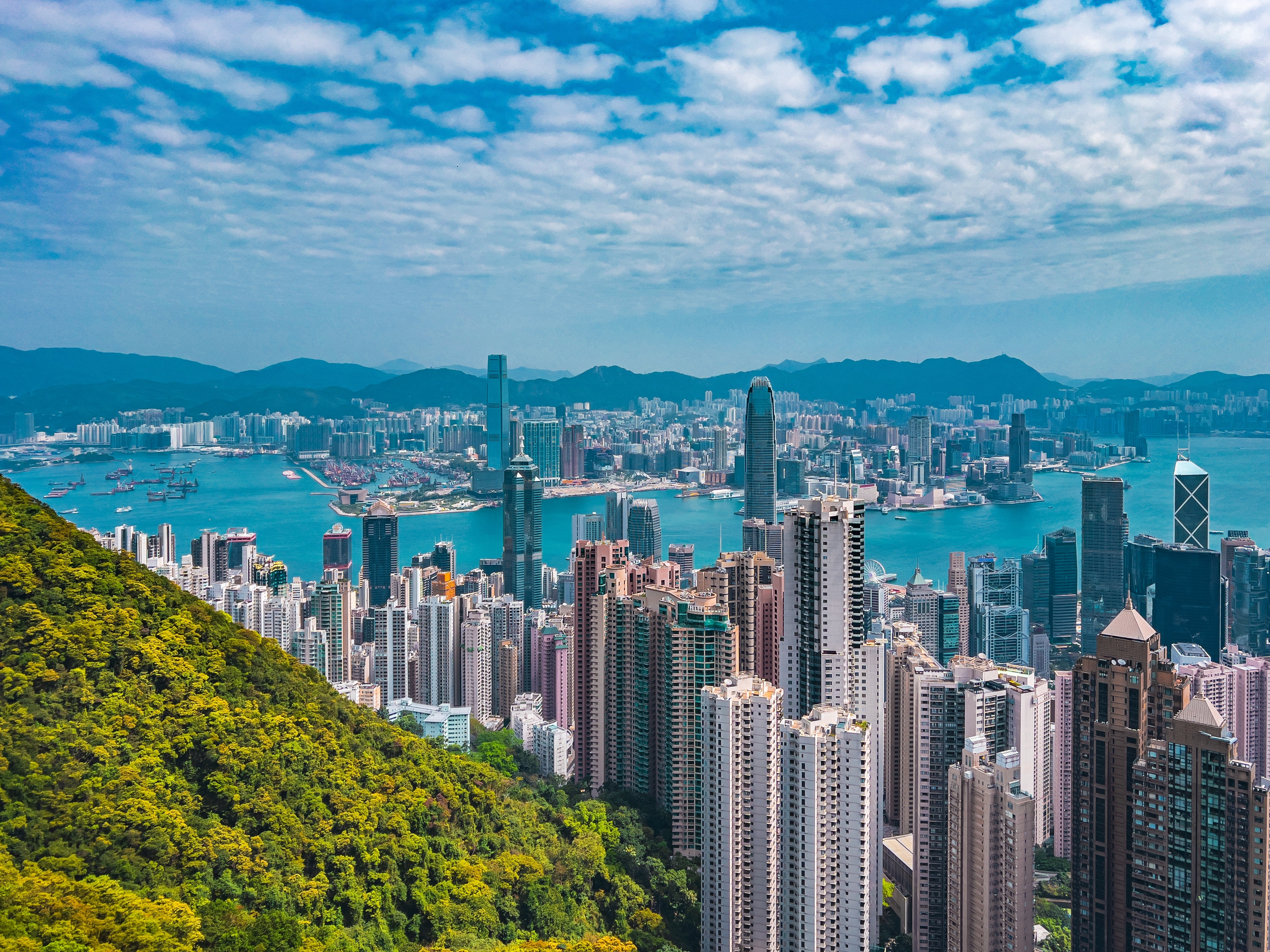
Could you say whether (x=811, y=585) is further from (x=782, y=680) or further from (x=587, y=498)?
(x=587, y=498)

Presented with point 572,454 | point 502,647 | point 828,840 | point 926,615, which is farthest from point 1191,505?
point 572,454

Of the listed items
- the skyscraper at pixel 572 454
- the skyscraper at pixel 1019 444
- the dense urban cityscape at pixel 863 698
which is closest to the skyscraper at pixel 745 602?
the dense urban cityscape at pixel 863 698

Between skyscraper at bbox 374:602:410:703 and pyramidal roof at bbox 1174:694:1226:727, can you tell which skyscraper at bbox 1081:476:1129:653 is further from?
pyramidal roof at bbox 1174:694:1226:727

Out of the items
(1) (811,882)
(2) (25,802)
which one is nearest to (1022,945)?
(1) (811,882)

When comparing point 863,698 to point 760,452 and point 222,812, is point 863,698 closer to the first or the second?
point 222,812

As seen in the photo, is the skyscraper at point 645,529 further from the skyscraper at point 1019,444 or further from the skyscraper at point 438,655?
the skyscraper at point 1019,444

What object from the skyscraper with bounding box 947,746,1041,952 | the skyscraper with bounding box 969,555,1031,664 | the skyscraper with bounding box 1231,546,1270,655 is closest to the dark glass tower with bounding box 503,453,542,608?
the skyscraper with bounding box 969,555,1031,664
